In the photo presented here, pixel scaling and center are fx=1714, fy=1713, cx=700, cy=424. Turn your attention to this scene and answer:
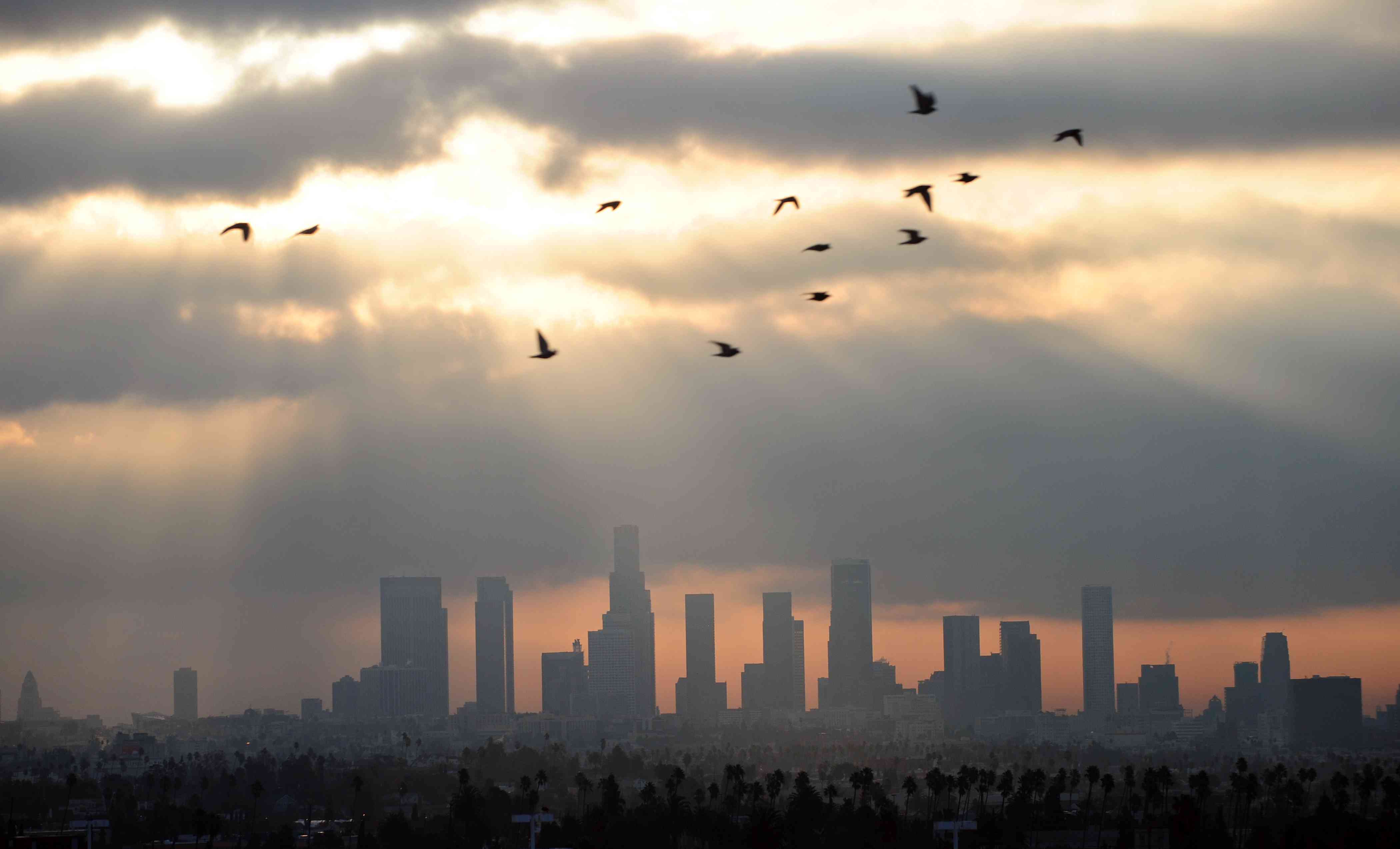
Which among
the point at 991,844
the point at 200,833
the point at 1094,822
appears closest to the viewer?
the point at 991,844

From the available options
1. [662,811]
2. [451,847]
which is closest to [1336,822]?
[662,811]

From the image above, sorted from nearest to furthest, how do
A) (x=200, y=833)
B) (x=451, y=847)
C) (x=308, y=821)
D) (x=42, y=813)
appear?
1. (x=451, y=847)
2. (x=200, y=833)
3. (x=308, y=821)
4. (x=42, y=813)

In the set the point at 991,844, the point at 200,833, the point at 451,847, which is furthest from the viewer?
the point at 200,833

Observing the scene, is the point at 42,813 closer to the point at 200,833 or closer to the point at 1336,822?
the point at 200,833

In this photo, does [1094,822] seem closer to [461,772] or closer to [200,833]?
[461,772]

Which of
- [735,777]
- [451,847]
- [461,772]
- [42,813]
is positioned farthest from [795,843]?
[42,813]

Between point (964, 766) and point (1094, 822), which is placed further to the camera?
point (964, 766)

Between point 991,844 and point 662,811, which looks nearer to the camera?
point 991,844

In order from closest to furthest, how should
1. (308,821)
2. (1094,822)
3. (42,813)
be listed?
(1094,822)
(308,821)
(42,813)
